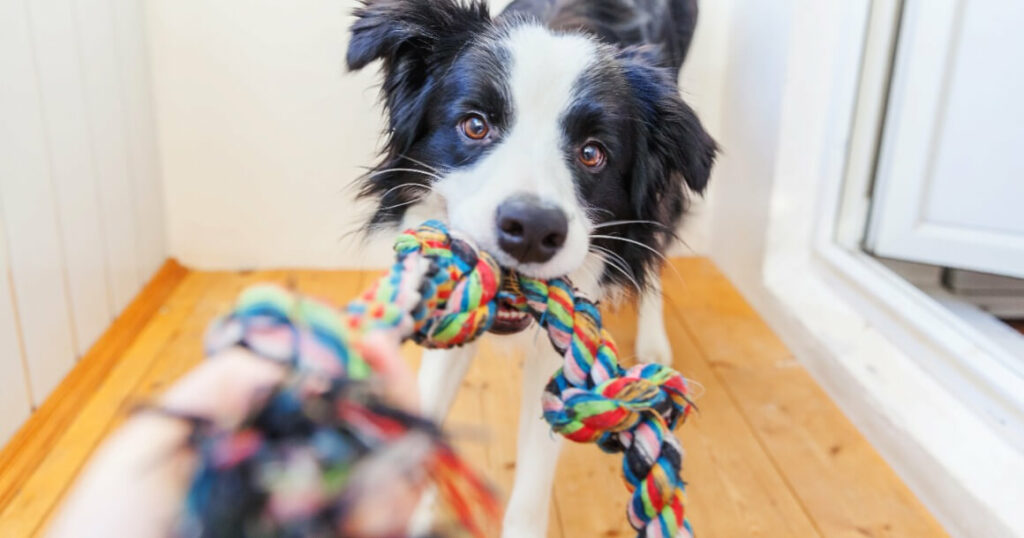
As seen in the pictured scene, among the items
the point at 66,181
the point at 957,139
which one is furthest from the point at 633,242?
the point at 66,181

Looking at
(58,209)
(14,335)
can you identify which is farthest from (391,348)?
(58,209)

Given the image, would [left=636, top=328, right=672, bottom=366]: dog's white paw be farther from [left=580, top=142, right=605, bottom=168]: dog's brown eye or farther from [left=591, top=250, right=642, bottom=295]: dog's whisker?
[left=580, top=142, right=605, bottom=168]: dog's brown eye

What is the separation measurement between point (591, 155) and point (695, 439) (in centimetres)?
65

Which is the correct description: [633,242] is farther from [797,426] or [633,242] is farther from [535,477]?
[797,426]

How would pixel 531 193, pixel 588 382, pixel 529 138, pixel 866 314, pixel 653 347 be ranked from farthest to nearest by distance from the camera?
pixel 653 347
pixel 866 314
pixel 529 138
pixel 531 193
pixel 588 382

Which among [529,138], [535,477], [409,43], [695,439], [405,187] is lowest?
[695,439]

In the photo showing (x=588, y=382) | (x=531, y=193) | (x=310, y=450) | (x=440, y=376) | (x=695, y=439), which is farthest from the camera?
(x=695, y=439)

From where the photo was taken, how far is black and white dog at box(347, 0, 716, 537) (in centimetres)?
103

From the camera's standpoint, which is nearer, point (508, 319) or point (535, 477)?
point (508, 319)

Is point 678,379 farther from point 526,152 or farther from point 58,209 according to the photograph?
point 58,209

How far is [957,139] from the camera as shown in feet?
5.19

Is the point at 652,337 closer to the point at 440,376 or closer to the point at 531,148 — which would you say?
the point at 440,376

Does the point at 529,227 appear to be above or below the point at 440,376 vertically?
above

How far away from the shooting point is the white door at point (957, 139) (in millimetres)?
1505
